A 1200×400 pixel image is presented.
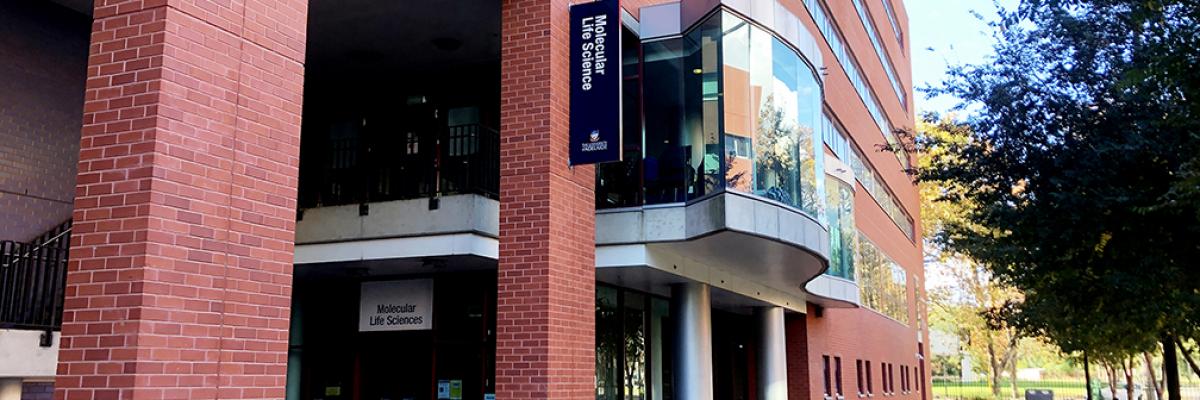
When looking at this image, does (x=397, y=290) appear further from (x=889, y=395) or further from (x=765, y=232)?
(x=889, y=395)

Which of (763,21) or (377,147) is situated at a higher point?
(763,21)

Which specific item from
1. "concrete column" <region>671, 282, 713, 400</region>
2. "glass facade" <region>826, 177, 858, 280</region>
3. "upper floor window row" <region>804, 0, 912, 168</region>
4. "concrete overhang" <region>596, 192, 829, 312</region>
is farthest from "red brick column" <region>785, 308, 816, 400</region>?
"concrete overhang" <region>596, 192, 829, 312</region>

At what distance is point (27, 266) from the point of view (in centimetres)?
1138

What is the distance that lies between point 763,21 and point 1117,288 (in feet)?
20.3

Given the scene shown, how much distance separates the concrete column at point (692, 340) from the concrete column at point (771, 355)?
17.5 feet

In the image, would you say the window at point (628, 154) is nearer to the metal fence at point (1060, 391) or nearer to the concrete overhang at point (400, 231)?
the concrete overhang at point (400, 231)

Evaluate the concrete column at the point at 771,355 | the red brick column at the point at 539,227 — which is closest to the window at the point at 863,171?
the concrete column at the point at 771,355

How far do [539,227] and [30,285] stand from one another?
5.74 meters

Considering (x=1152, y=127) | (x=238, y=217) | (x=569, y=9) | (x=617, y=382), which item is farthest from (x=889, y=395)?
(x=238, y=217)

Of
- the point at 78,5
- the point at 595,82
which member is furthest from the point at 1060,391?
the point at 78,5

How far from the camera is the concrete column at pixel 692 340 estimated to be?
16.4 metres

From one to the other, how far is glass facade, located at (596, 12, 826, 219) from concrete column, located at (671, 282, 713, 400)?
2.66m

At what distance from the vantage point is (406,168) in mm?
15156

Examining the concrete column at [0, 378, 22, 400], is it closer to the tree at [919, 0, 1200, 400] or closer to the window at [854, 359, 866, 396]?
the tree at [919, 0, 1200, 400]
